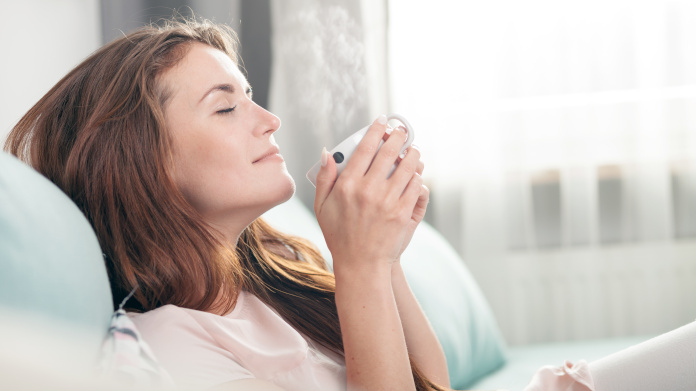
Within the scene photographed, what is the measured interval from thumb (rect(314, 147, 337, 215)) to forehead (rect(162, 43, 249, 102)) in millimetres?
179

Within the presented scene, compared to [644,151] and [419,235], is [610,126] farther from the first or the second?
[419,235]

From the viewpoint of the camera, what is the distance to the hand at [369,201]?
80 centimetres

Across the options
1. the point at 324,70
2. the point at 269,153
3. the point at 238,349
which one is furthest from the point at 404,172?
the point at 324,70

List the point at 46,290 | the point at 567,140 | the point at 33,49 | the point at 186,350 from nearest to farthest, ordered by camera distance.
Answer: the point at 46,290 → the point at 186,350 → the point at 33,49 → the point at 567,140

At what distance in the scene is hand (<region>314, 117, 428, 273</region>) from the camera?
0.80 meters

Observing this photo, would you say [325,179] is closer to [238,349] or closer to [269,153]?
[269,153]

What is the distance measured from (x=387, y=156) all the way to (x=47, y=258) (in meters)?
0.43

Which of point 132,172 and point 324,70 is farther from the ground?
point 324,70

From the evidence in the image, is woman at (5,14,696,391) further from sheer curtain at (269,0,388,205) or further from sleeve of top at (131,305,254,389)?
sheer curtain at (269,0,388,205)

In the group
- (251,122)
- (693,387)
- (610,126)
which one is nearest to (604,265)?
(610,126)

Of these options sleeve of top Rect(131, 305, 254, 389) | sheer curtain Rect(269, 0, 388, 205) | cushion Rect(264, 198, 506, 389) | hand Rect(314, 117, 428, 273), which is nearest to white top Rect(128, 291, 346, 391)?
sleeve of top Rect(131, 305, 254, 389)

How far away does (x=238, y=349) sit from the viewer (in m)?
0.76

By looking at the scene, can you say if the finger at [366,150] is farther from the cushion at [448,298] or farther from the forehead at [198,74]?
the cushion at [448,298]

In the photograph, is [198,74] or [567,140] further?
[567,140]
